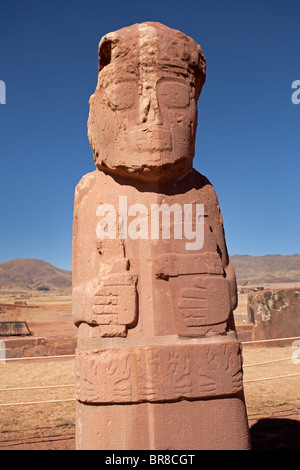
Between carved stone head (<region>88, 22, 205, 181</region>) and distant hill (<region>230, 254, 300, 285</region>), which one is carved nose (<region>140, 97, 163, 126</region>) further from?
distant hill (<region>230, 254, 300, 285</region>)

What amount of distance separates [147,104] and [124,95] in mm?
180

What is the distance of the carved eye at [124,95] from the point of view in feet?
9.88

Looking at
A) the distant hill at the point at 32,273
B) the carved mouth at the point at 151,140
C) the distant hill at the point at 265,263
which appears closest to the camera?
the carved mouth at the point at 151,140

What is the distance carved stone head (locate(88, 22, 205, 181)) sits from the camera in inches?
117

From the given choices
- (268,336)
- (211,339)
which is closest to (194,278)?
(211,339)

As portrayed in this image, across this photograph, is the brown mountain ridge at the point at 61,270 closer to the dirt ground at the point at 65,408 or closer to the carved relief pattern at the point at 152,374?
the dirt ground at the point at 65,408

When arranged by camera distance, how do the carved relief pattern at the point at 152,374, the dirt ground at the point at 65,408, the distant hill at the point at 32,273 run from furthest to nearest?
the distant hill at the point at 32,273 < the dirt ground at the point at 65,408 < the carved relief pattern at the point at 152,374

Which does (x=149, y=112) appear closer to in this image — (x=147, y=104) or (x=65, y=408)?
(x=147, y=104)

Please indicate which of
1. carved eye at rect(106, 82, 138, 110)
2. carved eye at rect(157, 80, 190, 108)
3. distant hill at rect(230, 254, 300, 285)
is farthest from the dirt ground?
distant hill at rect(230, 254, 300, 285)

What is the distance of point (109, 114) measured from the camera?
3072 mm

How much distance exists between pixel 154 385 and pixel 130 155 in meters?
1.55

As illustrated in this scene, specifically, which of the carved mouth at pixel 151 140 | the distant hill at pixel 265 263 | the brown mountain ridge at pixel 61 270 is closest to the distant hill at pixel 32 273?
the brown mountain ridge at pixel 61 270

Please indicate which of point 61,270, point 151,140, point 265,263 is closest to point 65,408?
point 151,140
